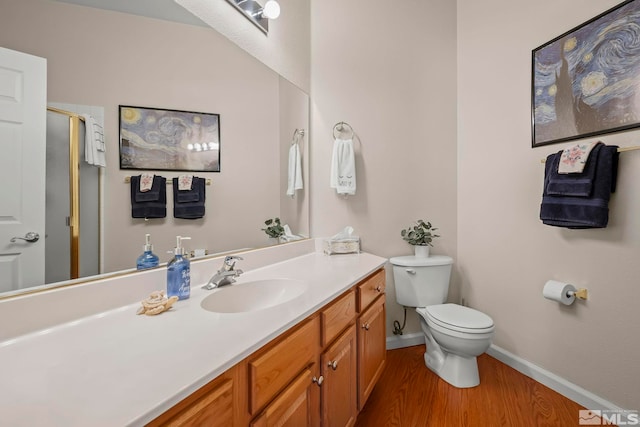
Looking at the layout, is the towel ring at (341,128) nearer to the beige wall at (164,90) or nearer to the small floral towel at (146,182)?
the beige wall at (164,90)

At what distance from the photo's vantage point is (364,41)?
2.07 metres

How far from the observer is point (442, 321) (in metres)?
1.66

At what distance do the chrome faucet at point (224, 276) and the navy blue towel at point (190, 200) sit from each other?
9.6 inches

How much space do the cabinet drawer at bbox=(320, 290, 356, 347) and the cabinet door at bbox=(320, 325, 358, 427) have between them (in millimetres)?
45

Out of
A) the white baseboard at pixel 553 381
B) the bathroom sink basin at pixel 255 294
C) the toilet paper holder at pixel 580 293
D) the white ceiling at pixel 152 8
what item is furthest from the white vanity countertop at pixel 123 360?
the white baseboard at pixel 553 381

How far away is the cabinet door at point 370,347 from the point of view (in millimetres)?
1323

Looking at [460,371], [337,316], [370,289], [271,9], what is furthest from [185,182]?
[460,371]

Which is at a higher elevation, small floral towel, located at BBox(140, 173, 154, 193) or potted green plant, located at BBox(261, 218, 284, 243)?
small floral towel, located at BBox(140, 173, 154, 193)

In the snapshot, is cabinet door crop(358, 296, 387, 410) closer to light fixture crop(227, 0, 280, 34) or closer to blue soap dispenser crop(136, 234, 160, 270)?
blue soap dispenser crop(136, 234, 160, 270)

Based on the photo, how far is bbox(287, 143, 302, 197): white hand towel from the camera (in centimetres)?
173

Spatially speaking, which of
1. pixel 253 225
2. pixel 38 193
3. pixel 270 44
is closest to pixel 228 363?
pixel 38 193

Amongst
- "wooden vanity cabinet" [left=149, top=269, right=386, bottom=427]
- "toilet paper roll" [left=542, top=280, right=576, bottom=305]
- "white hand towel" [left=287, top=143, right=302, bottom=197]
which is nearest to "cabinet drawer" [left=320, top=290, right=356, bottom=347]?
"wooden vanity cabinet" [left=149, top=269, right=386, bottom=427]

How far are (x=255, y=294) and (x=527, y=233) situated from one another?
1.79 m

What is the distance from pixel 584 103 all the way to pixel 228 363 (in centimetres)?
212
